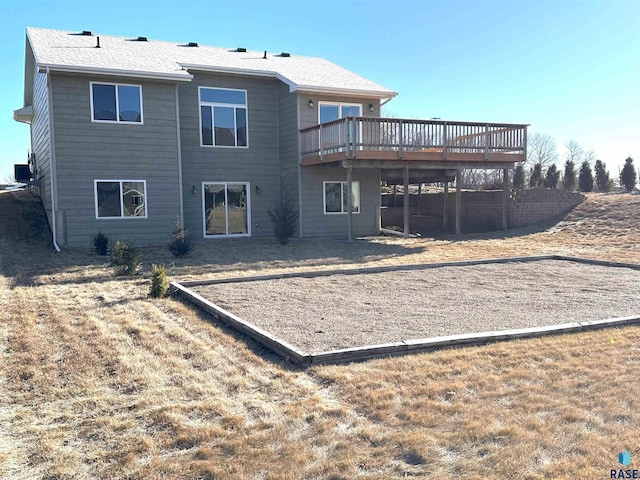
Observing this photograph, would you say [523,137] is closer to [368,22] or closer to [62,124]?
[368,22]

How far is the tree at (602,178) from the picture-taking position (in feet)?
76.8

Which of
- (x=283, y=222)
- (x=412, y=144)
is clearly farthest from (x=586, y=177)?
(x=283, y=222)

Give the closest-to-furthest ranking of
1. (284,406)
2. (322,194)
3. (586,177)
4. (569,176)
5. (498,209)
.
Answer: (284,406)
(322,194)
(498,209)
(586,177)
(569,176)

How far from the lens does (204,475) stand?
9.95 ft

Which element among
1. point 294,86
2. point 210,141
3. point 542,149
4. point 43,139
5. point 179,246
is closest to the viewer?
point 179,246

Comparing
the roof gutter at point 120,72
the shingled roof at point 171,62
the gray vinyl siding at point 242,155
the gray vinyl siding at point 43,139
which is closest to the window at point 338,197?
Result: the gray vinyl siding at point 242,155

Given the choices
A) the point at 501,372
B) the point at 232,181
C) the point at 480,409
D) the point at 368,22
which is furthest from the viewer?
the point at 368,22

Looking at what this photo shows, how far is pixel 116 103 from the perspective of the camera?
1410cm

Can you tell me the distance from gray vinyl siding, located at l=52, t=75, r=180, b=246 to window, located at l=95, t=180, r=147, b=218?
124mm

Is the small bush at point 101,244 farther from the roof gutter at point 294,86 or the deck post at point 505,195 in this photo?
the deck post at point 505,195

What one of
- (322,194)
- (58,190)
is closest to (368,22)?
(322,194)

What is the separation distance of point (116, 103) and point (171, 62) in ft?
7.44

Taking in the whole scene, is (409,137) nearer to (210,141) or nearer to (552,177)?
(210,141)

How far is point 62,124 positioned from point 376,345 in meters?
11.6
